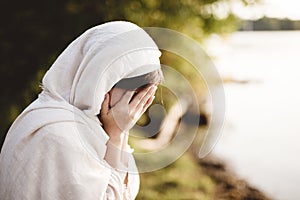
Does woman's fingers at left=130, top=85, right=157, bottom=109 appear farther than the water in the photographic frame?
No

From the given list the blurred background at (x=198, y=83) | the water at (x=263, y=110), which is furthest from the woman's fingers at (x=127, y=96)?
the water at (x=263, y=110)

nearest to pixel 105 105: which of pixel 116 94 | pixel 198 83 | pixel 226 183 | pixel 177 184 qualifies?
pixel 116 94

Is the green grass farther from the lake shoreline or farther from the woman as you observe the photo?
the woman

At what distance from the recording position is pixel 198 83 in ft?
15.3

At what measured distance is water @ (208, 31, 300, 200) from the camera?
474 centimetres

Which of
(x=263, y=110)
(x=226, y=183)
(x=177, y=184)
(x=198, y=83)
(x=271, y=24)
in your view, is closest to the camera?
(x=177, y=184)

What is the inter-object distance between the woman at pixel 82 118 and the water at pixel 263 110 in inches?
126

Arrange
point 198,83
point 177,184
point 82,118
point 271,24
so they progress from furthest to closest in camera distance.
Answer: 1. point 271,24
2. point 198,83
3. point 177,184
4. point 82,118

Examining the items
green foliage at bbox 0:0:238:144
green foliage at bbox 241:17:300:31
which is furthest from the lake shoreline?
green foliage at bbox 0:0:238:144

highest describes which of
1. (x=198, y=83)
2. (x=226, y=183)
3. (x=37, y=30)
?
(x=37, y=30)

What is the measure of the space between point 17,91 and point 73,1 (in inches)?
31.4

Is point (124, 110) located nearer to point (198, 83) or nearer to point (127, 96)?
point (127, 96)

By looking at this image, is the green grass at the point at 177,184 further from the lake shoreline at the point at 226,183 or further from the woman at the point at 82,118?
the woman at the point at 82,118

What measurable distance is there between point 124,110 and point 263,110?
15.4 ft
